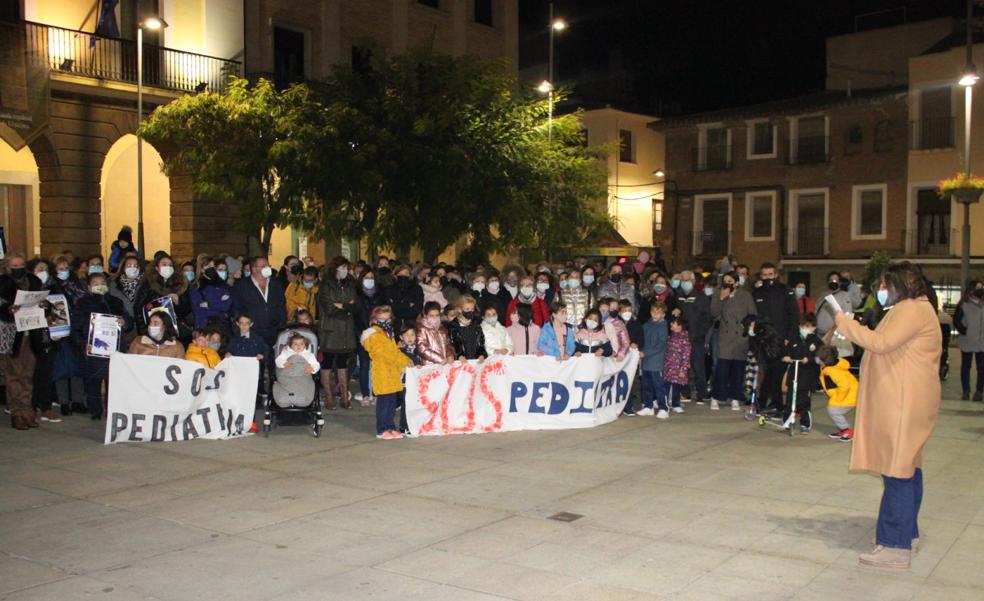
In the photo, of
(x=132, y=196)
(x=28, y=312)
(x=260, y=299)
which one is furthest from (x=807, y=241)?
(x=28, y=312)

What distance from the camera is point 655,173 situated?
153ft

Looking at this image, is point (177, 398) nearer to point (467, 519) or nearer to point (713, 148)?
point (467, 519)

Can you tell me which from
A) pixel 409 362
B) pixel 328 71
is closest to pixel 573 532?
pixel 409 362

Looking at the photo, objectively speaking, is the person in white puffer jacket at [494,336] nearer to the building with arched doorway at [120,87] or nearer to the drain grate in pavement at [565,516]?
the drain grate in pavement at [565,516]

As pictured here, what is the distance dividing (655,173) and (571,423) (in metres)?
35.7

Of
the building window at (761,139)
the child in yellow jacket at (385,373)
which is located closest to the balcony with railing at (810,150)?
the building window at (761,139)

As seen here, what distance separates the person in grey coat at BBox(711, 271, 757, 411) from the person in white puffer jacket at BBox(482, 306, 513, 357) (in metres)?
3.26

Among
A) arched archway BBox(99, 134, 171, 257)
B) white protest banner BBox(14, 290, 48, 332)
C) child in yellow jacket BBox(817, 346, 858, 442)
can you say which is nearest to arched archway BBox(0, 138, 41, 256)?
arched archway BBox(99, 134, 171, 257)

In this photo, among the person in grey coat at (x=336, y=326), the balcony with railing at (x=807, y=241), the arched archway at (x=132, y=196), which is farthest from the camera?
the balcony with railing at (x=807, y=241)

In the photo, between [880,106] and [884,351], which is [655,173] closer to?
[880,106]

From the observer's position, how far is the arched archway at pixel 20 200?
23.5 m

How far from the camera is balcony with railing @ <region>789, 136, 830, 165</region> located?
39781 mm

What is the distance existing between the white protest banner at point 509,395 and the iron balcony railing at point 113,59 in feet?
46.1

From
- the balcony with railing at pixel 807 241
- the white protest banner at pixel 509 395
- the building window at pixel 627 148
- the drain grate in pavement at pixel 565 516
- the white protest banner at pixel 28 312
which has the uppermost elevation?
the building window at pixel 627 148
